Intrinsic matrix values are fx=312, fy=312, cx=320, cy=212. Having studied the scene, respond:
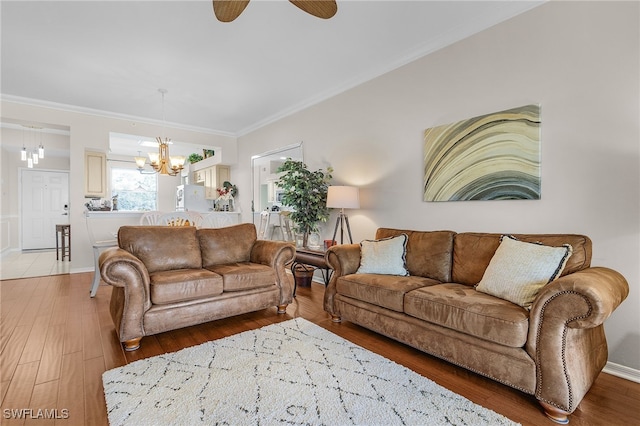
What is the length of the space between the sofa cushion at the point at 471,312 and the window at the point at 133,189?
8795 mm

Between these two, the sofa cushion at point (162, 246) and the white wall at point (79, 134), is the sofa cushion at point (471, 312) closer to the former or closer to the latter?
the sofa cushion at point (162, 246)

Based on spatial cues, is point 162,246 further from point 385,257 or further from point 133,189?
point 133,189

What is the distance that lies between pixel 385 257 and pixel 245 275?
4.24 feet

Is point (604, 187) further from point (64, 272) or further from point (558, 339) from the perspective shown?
point (64, 272)

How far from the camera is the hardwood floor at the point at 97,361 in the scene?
1625mm

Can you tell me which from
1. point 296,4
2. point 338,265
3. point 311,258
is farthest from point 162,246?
point 296,4

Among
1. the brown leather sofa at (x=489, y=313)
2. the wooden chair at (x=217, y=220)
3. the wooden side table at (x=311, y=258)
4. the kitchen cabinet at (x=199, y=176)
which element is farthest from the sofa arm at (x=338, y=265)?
the kitchen cabinet at (x=199, y=176)

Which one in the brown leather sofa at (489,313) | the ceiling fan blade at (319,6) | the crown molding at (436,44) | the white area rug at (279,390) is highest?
the crown molding at (436,44)

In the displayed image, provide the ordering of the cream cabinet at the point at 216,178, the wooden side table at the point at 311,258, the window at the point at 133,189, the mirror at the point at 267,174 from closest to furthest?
the wooden side table at the point at 311,258 → the mirror at the point at 267,174 → the cream cabinet at the point at 216,178 → the window at the point at 133,189

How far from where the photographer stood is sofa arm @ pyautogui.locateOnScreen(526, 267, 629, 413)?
1.48 m

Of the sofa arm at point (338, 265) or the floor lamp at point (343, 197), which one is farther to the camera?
the floor lamp at point (343, 197)

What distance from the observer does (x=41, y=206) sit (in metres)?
7.89

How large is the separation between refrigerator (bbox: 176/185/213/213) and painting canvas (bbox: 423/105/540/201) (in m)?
5.56

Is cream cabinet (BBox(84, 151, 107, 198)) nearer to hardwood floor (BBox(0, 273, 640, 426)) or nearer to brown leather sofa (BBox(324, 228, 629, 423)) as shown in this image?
hardwood floor (BBox(0, 273, 640, 426))
